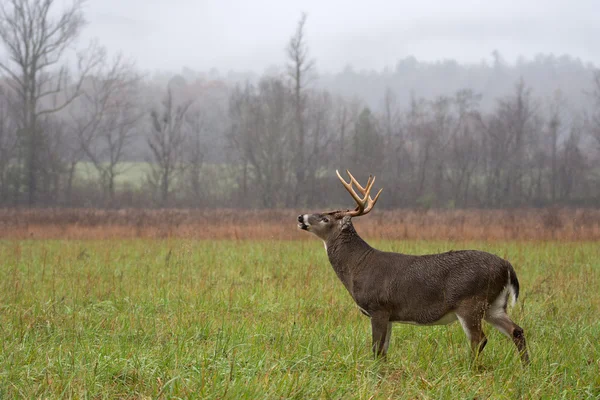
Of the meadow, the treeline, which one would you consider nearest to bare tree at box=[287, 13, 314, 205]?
the treeline

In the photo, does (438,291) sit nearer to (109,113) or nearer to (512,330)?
(512,330)

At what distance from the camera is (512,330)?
4.55 m

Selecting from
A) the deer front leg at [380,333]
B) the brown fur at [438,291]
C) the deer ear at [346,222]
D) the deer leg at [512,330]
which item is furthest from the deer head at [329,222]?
the deer leg at [512,330]

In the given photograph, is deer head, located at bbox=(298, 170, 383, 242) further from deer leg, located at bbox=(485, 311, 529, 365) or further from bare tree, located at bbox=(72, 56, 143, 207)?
bare tree, located at bbox=(72, 56, 143, 207)

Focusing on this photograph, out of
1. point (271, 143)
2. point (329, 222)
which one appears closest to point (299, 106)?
point (271, 143)

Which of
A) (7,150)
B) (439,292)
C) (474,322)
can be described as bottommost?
(474,322)

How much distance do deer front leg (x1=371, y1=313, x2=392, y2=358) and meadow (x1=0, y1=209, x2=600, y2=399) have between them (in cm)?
13

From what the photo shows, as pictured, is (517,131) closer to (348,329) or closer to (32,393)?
(348,329)

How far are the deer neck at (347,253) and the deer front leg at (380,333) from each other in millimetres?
562

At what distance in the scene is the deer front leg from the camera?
477 centimetres

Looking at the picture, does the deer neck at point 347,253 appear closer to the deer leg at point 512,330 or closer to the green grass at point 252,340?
the green grass at point 252,340

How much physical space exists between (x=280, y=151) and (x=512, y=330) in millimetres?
33500

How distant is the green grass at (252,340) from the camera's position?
155 inches

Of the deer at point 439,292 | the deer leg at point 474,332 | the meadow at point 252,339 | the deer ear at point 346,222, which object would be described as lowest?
the meadow at point 252,339
